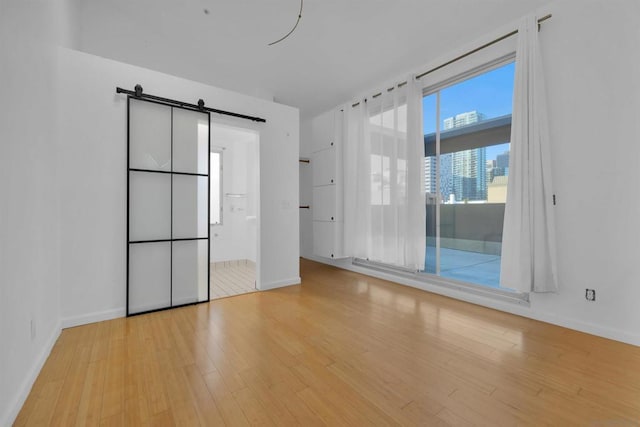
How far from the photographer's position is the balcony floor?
325cm

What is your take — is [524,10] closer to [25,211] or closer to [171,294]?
[25,211]

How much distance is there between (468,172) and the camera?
3.41 m

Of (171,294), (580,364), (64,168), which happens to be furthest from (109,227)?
(580,364)

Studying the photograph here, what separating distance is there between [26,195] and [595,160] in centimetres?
447

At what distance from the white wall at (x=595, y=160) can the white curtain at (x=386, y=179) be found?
56.8 inches

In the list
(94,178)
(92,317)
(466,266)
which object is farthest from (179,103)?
(466,266)

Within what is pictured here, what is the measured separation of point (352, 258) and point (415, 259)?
5.06ft

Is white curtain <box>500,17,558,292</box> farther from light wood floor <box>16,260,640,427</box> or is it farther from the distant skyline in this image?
light wood floor <box>16,260,640,427</box>

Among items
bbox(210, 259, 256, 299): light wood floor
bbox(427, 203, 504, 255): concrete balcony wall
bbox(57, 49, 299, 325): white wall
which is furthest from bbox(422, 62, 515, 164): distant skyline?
bbox(210, 259, 256, 299): light wood floor

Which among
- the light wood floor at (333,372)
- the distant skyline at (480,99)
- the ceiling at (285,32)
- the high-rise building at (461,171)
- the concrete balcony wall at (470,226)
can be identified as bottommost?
the light wood floor at (333,372)

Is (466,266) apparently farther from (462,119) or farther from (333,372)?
(333,372)

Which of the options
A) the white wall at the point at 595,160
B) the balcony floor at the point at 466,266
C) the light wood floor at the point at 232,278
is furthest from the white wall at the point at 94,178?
the white wall at the point at 595,160

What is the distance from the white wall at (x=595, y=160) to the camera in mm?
2225

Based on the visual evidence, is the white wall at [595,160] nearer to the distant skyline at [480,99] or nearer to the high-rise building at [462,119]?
the distant skyline at [480,99]
